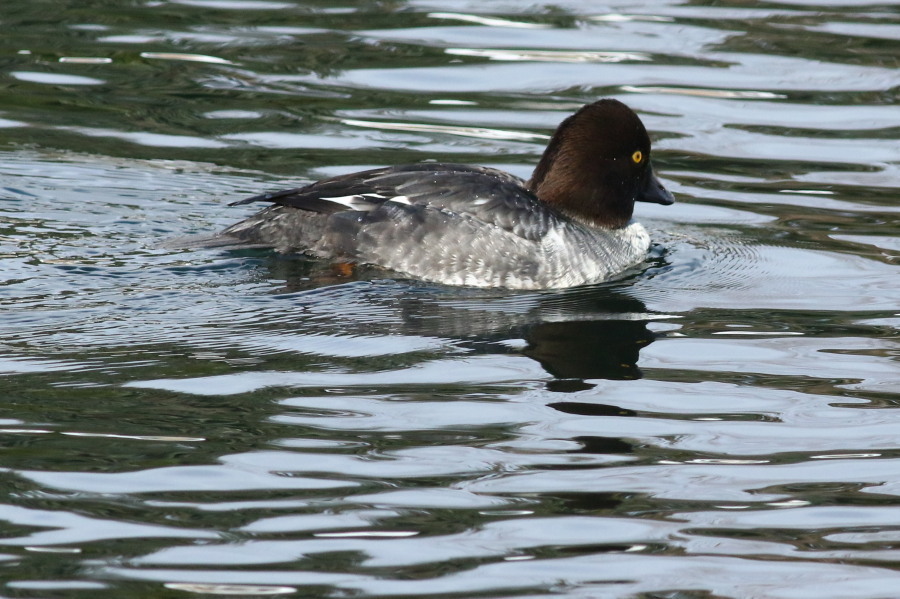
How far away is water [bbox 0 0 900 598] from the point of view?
5105 mm

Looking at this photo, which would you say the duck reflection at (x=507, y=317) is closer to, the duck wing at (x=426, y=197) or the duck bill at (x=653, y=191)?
the duck wing at (x=426, y=197)

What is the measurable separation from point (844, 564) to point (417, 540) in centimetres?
162

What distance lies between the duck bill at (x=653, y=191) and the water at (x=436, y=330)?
0.41 m

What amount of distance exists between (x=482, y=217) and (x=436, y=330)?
1.40 metres

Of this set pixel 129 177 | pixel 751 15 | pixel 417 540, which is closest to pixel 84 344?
pixel 417 540

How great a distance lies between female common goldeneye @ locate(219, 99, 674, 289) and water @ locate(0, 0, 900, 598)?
0.69 ft

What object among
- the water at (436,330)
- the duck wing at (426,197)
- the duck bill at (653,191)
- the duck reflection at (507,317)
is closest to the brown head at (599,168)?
the duck bill at (653,191)

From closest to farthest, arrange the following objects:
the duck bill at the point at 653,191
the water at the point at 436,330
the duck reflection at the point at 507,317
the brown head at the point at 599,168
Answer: the water at the point at 436,330
the duck reflection at the point at 507,317
the brown head at the point at 599,168
the duck bill at the point at 653,191

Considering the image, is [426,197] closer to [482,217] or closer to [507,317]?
[482,217]

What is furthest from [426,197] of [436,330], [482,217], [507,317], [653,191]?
[653,191]

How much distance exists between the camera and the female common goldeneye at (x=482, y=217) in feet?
29.0

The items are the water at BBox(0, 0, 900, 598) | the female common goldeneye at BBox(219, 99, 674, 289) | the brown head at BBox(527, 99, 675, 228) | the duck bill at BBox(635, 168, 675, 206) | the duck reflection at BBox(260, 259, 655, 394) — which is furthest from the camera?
the duck bill at BBox(635, 168, 675, 206)

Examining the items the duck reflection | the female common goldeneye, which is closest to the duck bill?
the female common goldeneye

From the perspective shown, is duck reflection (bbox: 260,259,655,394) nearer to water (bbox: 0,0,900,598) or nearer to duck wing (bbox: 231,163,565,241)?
water (bbox: 0,0,900,598)
